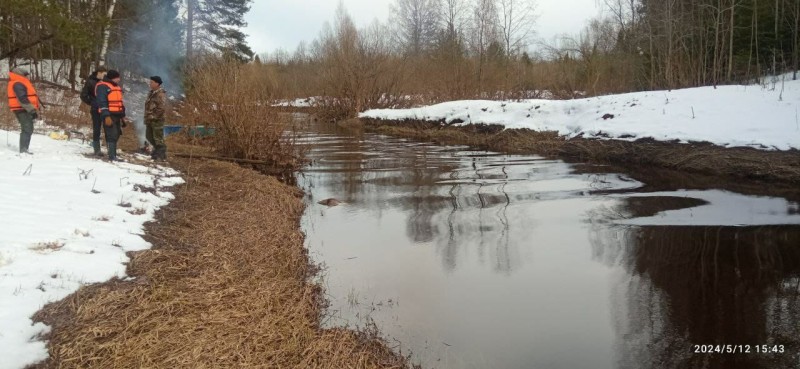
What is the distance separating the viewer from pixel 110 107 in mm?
10250

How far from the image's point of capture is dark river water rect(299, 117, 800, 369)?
4.45m

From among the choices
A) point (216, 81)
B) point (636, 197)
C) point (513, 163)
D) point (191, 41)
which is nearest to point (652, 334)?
point (636, 197)

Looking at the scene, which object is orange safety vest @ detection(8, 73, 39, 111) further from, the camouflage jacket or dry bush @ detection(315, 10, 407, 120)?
dry bush @ detection(315, 10, 407, 120)

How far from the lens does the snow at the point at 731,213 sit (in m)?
8.17

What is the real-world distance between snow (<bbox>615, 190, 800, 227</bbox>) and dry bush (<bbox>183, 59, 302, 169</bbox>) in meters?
9.24

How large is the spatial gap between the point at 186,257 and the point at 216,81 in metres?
9.17

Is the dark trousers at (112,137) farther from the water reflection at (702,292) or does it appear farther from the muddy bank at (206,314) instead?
the water reflection at (702,292)

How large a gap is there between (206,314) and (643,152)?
43.3ft

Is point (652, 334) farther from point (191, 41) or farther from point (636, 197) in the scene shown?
point (191, 41)

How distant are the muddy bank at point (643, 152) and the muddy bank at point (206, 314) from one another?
33.8 feet

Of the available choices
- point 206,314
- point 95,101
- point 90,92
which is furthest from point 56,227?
point 90,92

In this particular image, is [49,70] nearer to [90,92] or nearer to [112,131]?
[90,92]

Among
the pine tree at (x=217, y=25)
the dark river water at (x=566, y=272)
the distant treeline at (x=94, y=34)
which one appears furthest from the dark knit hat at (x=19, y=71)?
the pine tree at (x=217, y=25)

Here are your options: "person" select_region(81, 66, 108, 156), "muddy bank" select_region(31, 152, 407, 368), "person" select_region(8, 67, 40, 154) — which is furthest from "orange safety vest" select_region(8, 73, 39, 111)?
"muddy bank" select_region(31, 152, 407, 368)
